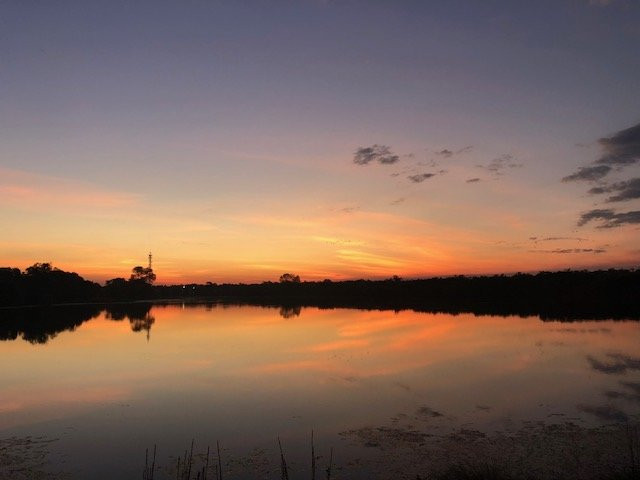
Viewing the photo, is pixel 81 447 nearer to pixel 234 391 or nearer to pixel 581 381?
pixel 234 391

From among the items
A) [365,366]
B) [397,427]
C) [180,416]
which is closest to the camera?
[397,427]

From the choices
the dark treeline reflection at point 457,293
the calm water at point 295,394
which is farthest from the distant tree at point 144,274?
the calm water at point 295,394

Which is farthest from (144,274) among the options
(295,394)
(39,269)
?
(295,394)

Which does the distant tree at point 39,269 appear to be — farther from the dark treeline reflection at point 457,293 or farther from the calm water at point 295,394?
the calm water at point 295,394

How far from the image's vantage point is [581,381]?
19.4 m

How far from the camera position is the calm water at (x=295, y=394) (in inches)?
494

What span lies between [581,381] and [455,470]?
1187cm

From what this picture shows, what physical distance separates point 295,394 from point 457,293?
88.3 meters

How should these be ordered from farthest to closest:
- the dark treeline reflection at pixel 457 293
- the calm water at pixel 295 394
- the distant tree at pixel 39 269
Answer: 1. the distant tree at pixel 39 269
2. the dark treeline reflection at pixel 457 293
3. the calm water at pixel 295 394

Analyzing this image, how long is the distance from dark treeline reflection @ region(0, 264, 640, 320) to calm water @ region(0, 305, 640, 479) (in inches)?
1070

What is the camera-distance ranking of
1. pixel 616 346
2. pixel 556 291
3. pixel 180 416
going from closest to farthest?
pixel 180 416 → pixel 616 346 → pixel 556 291

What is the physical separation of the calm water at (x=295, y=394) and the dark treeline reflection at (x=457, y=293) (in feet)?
89.1

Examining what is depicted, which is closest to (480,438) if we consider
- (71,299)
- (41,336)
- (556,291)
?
(41,336)

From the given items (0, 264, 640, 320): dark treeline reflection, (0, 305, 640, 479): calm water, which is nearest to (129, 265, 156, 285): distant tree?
(0, 264, 640, 320): dark treeline reflection
